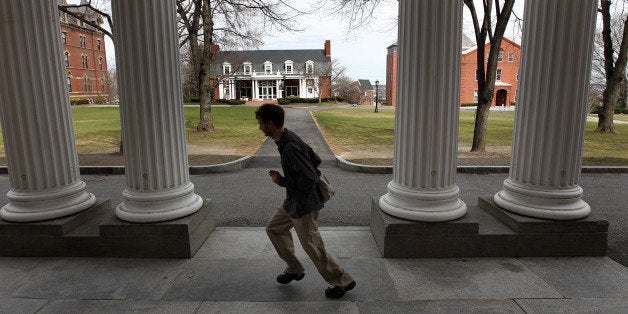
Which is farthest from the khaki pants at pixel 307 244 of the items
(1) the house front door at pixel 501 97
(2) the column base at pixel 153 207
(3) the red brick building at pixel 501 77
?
(1) the house front door at pixel 501 97

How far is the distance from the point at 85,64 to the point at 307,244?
71665 millimetres

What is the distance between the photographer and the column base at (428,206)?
4.30 m

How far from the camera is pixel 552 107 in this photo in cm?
421

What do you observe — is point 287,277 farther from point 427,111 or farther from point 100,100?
point 100,100

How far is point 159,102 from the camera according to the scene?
4.27m

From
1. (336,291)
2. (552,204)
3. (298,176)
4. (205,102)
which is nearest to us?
(298,176)

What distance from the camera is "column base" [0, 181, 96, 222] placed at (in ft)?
14.7

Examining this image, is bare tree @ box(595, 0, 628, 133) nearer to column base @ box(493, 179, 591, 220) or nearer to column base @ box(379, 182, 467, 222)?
column base @ box(493, 179, 591, 220)

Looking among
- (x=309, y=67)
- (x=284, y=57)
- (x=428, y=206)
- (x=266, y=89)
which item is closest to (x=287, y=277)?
(x=428, y=206)

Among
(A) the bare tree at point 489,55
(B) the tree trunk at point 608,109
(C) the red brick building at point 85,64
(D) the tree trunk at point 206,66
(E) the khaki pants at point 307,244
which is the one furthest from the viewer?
(C) the red brick building at point 85,64

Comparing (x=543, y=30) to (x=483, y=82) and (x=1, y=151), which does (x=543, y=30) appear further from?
(x=1, y=151)

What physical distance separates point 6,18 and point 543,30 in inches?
220

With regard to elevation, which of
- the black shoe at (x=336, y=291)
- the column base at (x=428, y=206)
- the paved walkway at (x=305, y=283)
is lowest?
the paved walkway at (x=305, y=283)

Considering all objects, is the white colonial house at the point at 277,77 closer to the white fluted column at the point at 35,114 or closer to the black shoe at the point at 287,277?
the white fluted column at the point at 35,114
